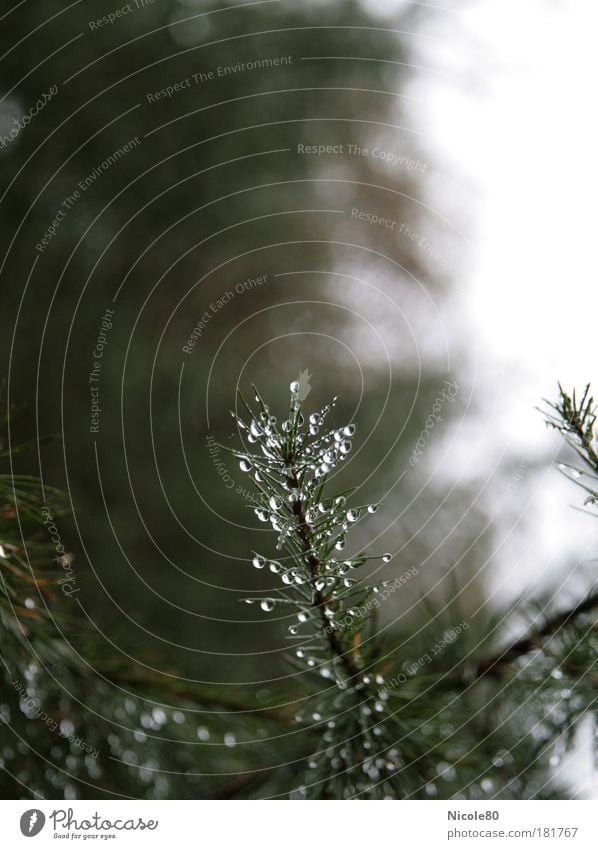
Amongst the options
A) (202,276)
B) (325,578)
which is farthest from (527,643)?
(202,276)

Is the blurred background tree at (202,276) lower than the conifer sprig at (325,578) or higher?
higher

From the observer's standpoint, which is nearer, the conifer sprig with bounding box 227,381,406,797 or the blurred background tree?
the conifer sprig with bounding box 227,381,406,797

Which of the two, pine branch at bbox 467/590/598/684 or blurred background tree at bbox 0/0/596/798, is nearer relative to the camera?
pine branch at bbox 467/590/598/684

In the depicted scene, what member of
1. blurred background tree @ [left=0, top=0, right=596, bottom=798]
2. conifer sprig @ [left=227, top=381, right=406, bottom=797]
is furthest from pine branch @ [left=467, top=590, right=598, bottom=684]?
blurred background tree @ [left=0, top=0, right=596, bottom=798]

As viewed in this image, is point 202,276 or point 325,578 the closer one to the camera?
point 325,578

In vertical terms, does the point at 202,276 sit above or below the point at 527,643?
above

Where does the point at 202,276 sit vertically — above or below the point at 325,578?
above

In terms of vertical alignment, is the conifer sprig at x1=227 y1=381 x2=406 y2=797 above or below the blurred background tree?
below

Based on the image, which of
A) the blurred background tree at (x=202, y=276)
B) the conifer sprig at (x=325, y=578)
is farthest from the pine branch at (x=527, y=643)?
the blurred background tree at (x=202, y=276)

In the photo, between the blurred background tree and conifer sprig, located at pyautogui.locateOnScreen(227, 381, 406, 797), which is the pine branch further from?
the blurred background tree

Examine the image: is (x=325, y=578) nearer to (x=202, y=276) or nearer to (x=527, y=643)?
(x=527, y=643)

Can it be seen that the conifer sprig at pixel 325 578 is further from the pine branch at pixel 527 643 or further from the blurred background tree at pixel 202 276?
the blurred background tree at pixel 202 276

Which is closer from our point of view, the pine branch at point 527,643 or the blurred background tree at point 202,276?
the pine branch at point 527,643

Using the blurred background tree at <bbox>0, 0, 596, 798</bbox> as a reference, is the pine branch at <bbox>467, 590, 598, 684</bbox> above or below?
below
